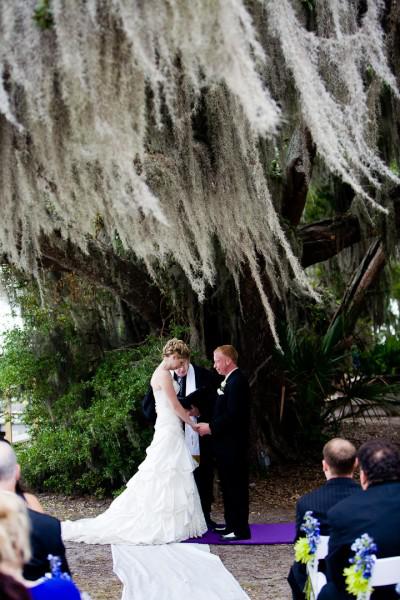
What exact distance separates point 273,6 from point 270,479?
6275 millimetres

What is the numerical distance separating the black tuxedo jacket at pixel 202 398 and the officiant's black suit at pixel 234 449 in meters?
0.52

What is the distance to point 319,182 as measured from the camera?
9.48 meters

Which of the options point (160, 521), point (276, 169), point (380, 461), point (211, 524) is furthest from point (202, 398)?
point (380, 461)

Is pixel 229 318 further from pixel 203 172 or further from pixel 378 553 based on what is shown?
pixel 378 553

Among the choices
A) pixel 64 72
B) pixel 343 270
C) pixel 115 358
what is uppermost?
pixel 64 72

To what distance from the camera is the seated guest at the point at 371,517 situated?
2656 mm

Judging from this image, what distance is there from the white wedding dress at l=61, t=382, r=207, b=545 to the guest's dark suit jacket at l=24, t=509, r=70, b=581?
3.02m

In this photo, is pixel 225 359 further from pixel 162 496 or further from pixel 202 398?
pixel 162 496

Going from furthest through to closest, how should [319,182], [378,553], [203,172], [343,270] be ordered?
1. [343,270]
2. [319,182]
3. [203,172]
4. [378,553]

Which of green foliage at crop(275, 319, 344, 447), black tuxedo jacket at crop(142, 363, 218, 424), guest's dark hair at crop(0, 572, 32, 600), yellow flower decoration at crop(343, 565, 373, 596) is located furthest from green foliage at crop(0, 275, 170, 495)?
guest's dark hair at crop(0, 572, 32, 600)

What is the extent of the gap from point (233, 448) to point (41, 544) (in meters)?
3.37

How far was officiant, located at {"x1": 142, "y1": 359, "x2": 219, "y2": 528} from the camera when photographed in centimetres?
636

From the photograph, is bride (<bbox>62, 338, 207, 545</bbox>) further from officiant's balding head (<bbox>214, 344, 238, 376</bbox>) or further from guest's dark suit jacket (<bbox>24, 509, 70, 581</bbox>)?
guest's dark suit jacket (<bbox>24, 509, 70, 581</bbox>)

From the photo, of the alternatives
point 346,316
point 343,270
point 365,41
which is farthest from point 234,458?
point 343,270
